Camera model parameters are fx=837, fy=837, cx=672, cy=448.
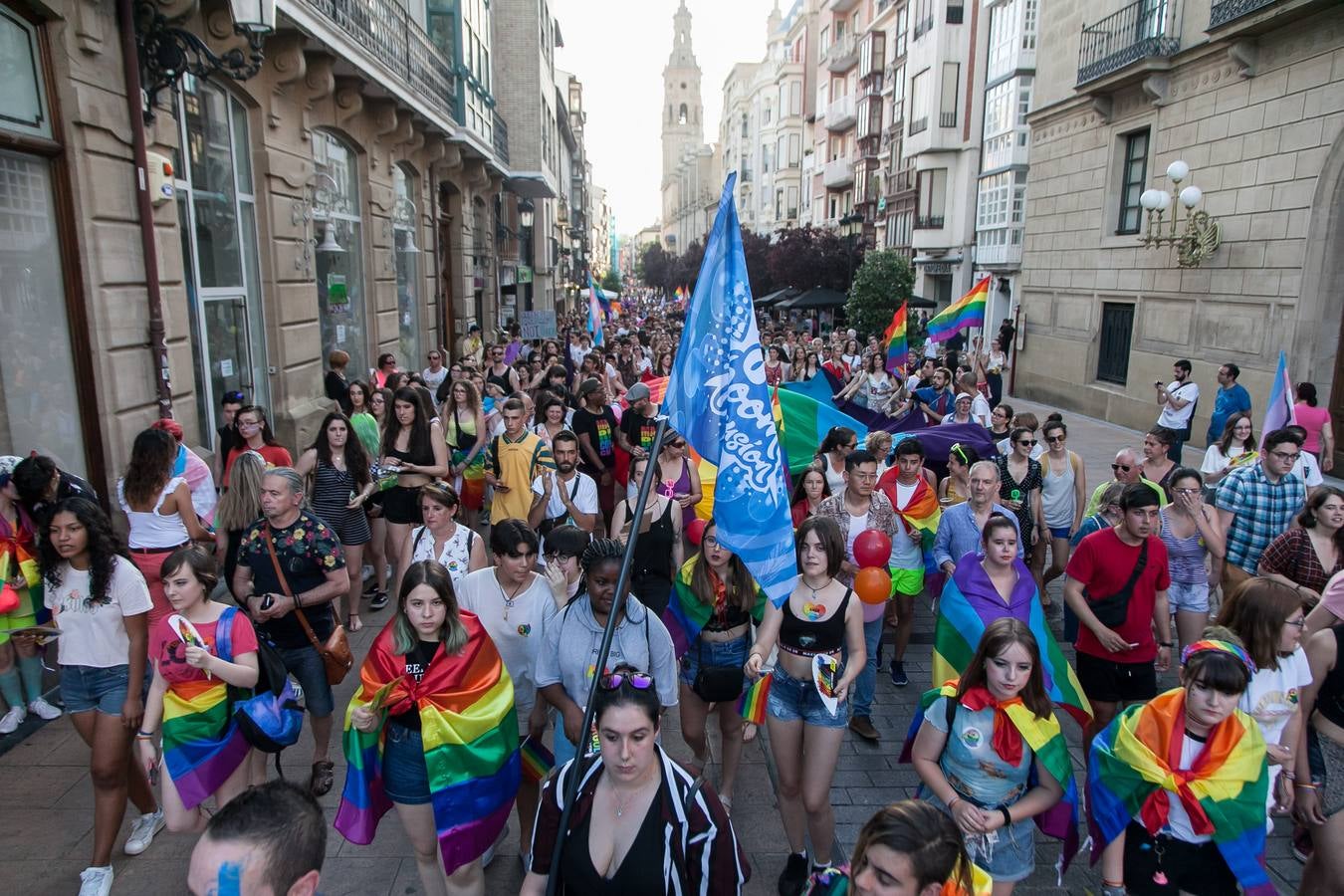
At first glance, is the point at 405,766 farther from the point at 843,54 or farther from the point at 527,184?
the point at 843,54

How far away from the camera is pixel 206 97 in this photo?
9.30 m

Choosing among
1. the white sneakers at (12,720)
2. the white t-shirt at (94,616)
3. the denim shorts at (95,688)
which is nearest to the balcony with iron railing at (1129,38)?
the white t-shirt at (94,616)

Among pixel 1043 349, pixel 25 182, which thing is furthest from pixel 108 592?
pixel 1043 349

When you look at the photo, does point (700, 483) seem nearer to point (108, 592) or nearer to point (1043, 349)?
point (108, 592)

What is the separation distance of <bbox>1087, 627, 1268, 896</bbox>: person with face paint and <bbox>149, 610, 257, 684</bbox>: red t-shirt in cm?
354

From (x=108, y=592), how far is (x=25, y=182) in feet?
14.8

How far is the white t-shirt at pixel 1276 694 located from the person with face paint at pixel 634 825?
2412mm

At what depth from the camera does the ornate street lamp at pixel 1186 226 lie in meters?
14.4

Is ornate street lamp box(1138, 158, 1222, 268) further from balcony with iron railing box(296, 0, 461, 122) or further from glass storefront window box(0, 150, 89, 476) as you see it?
glass storefront window box(0, 150, 89, 476)

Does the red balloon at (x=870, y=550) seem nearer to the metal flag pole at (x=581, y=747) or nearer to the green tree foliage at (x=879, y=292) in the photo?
the metal flag pole at (x=581, y=747)

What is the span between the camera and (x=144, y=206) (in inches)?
293

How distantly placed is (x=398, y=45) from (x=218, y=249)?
569 centimetres

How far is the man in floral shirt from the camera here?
434 centimetres

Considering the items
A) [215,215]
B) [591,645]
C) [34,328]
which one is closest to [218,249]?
[215,215]
